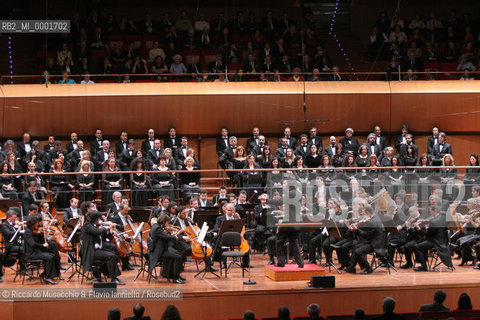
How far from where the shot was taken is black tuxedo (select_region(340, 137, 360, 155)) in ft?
47.2

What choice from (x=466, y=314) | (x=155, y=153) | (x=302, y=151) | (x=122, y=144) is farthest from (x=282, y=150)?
(x=466, y=314)

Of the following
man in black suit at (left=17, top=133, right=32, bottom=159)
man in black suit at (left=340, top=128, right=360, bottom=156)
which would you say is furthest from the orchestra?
man in black suit at (left=340, top=128, right=360, bottom=156)

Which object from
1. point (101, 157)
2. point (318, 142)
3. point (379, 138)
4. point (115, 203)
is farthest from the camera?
point (379, 138)

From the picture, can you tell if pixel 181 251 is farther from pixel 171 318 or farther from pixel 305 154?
pixel 305 154

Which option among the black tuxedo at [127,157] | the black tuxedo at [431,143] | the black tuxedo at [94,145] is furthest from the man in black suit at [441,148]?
the black tuxedo at [94,145]

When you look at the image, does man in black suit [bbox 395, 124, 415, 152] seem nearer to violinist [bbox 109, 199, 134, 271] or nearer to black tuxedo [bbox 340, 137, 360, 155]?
black tuxedo [bbox 340, 137, 360, 155]

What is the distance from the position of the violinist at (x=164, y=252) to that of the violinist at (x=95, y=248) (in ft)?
1.64

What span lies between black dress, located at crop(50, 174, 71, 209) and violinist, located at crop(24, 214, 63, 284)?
183cm

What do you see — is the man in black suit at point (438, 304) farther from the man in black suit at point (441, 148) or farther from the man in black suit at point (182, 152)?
the man in black suit at point (182, 152)

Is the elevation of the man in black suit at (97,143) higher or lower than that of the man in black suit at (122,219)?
higher

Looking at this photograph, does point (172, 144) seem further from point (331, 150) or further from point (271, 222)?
point (271, 222)

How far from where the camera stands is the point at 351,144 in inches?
572

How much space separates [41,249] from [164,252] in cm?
166

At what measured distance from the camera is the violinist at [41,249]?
29.6ft
